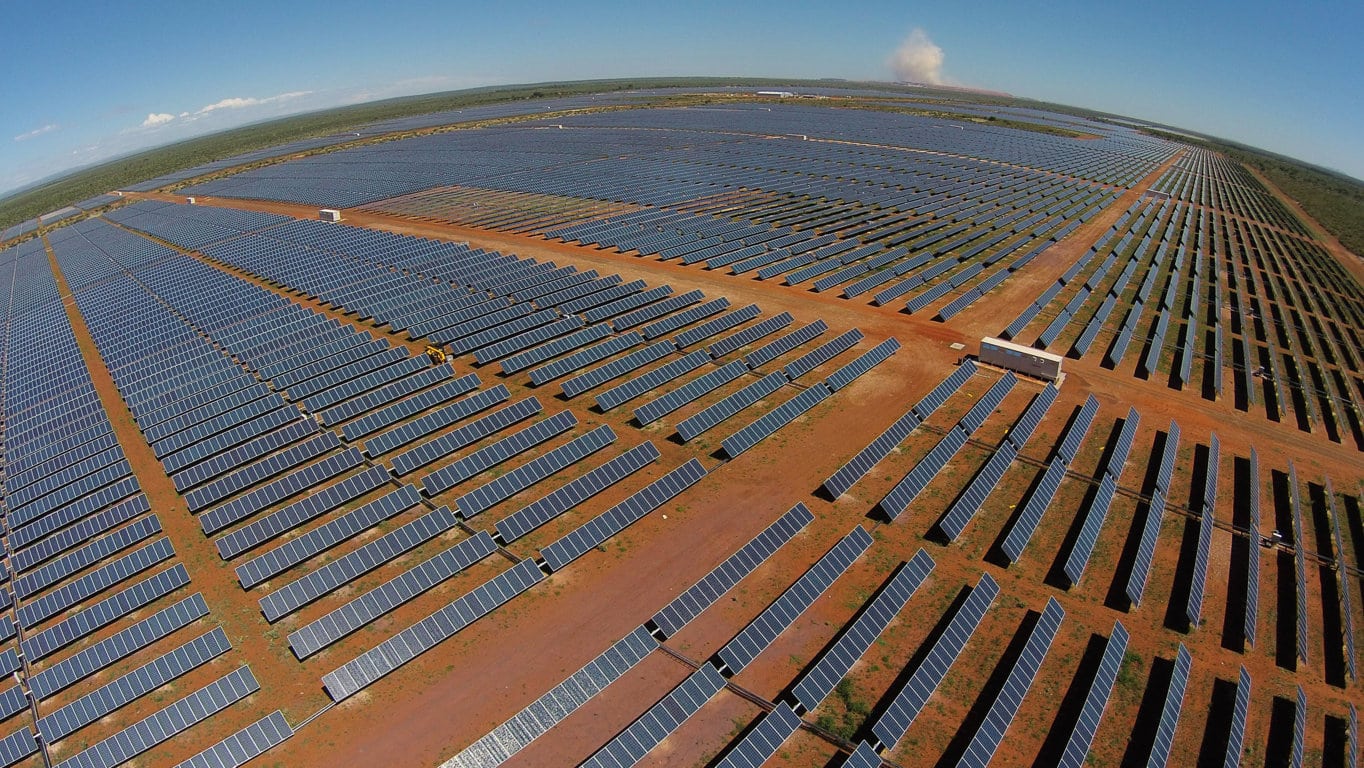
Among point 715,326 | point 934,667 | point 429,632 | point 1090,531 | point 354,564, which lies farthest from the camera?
point 715,326

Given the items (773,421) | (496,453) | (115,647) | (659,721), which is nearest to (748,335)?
(773,421)

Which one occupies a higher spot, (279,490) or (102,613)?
(279,490)

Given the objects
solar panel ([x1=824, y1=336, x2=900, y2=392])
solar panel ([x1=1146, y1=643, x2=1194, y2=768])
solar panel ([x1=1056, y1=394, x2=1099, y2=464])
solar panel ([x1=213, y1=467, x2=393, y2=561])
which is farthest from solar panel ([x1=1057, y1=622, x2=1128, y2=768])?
solar panel ([x1=213, y1=467, x2=393, y2=561])

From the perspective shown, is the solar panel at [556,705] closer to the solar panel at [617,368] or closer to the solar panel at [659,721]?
the solar panel at [659,721]

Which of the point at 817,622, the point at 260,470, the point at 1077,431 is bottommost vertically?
the point at 817,622

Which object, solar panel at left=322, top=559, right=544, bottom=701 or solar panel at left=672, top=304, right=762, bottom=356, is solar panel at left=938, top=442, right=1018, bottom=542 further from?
solar panel at left=672, top=304, right=762, bottom=356

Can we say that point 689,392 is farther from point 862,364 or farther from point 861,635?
point 861,635

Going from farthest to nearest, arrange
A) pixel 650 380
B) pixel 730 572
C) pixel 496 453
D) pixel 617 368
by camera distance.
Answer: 1. pixel 617 368
2. pixel 650 380
3. pixel 496 453
4. pixel 730 572
